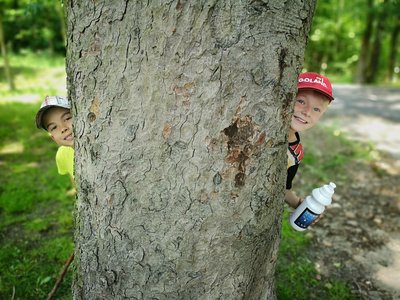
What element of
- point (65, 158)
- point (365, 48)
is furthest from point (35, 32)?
point (65, 158)

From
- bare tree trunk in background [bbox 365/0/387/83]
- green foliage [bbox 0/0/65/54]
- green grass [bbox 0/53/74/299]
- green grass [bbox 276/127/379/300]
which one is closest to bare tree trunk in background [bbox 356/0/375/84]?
bare tree trunk in background [bbox 365/0/387/83]

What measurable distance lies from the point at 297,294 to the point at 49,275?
2.03 m

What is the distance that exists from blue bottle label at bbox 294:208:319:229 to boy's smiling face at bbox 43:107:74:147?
1559 millimetres

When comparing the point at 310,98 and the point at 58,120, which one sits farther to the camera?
the point at 58,120

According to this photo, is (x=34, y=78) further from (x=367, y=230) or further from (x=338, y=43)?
(x=338, y=43)

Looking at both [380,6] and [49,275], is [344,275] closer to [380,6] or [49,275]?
[49,275]

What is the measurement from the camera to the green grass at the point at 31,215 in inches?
105

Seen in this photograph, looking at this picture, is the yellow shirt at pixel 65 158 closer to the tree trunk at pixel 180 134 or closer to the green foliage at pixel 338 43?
the tree trunk at pixel 180 134

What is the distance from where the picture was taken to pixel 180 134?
4.27ft

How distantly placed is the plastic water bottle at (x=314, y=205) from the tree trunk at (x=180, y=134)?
608 millimetres

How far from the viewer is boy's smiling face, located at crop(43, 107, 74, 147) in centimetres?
207

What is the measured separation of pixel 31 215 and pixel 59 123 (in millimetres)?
2089

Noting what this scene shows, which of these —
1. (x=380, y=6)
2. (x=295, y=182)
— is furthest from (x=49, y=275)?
(x=380, y=6)

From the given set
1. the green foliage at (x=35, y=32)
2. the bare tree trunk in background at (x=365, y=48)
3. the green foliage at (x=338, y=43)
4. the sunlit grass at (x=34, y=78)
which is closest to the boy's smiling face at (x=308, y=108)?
the sunlit grass at (x=34, y=78)
